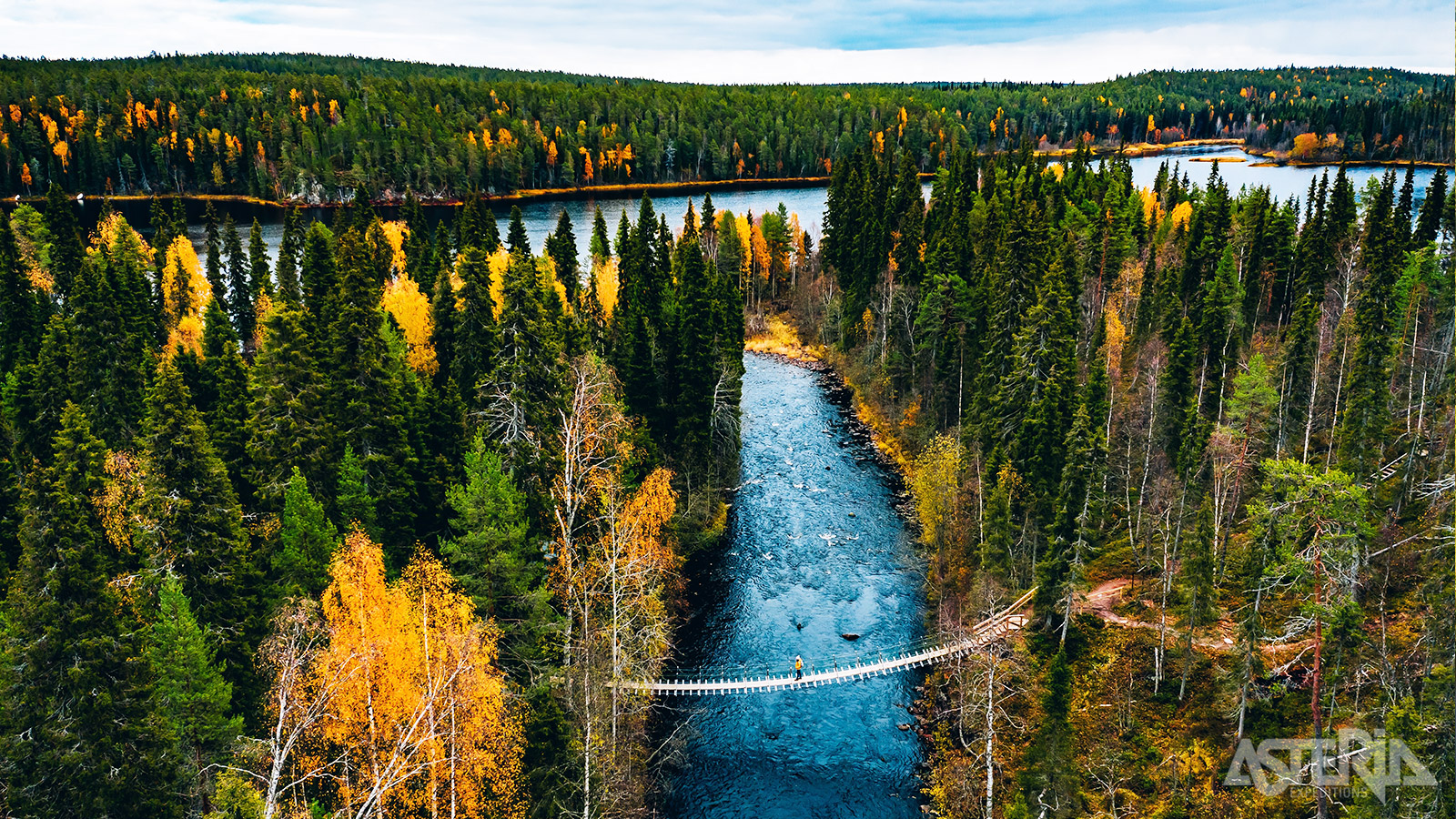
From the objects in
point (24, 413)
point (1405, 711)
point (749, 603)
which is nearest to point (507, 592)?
point (749, 603)

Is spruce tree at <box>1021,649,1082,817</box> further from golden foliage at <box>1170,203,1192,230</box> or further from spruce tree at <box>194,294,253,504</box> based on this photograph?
golden foliage at <box>1170,203,1192,230</box>

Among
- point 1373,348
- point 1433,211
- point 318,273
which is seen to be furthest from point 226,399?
point 1433,211

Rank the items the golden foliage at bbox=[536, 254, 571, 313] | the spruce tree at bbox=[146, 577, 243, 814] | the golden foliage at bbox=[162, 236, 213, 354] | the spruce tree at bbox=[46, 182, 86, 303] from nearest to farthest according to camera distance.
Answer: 1. the spruce tree at bbox=[146, 577, 243, 814]
2. the golden foliage at bbox=[536, 254, 571, 313]
3. the spruce tree at bbox=[46, 182, 86, 303]
4. the golden foliage at bbox=[162, 236, 213, 354]

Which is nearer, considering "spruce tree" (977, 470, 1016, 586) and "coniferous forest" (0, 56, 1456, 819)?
"coniferous forest" (0, 56, 1456, 819)

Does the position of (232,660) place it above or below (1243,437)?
below

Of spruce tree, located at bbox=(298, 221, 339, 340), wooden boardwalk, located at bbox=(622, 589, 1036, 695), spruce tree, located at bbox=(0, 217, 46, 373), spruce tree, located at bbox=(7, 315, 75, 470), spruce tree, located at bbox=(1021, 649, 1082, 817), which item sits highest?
spruce tree, located at bbox=(298, 221, 339, 340)

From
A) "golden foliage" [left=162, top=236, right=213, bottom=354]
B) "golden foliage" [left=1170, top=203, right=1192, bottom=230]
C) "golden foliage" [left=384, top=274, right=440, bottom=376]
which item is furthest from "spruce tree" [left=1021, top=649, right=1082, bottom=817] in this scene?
"golden foliage" [left=1170, top=203, right=1192, bottom=230]

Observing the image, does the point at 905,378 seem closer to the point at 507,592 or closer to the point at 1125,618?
the point at 1125,618
